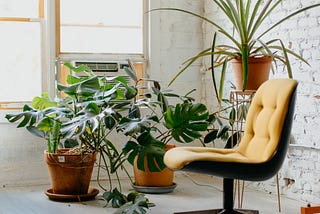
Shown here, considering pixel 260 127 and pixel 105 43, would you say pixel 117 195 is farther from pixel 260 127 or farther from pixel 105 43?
pixel 105 43

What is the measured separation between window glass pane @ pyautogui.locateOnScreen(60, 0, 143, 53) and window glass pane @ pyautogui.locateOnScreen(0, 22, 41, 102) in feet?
0.91

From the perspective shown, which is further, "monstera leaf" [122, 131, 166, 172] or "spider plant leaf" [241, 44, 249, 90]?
"monstera leaf" [122, 131, 166, 172]

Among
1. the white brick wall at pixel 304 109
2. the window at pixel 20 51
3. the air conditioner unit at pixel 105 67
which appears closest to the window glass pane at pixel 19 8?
the window at pixel 20 51

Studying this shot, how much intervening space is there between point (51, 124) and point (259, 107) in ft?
5.39

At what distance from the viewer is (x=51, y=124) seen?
173 inches

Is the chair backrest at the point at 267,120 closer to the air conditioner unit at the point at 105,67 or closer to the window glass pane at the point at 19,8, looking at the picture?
the air conditioner unit at the point at 105,67

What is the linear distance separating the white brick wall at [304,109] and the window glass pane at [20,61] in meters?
2.14

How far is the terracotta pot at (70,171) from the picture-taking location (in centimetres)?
437

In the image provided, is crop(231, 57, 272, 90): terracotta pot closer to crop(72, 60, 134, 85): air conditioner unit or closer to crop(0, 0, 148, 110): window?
crop(72, 60, 134, 85): air conditioner unit

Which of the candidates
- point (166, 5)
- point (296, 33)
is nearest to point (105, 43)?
point (166, 5)

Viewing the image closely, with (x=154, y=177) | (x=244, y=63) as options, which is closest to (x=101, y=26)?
(x=154, y=177)

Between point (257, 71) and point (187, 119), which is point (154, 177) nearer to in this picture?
point (187, 119)

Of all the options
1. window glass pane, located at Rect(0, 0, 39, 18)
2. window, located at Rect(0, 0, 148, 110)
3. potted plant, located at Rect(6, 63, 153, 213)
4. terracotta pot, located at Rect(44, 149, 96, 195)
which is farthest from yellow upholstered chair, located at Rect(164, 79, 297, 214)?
window glass pane, located at Rect(0, 0, 39, 18)

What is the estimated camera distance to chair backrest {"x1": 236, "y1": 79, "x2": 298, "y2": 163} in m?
3.13
